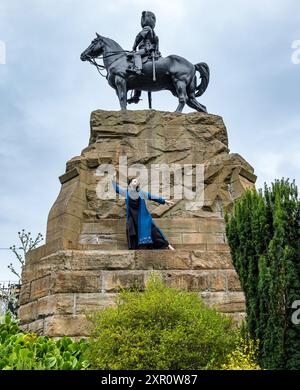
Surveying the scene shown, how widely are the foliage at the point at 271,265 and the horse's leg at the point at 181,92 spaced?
6.15m

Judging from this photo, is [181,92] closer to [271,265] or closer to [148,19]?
[148,19]

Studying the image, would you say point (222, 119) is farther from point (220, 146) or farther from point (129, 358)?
point (129, 358)

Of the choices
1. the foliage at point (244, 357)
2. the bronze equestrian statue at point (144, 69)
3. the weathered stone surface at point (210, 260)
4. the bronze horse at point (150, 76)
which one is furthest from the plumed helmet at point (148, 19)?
the foliage at point (244, 357)

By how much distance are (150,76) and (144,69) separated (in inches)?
8.5

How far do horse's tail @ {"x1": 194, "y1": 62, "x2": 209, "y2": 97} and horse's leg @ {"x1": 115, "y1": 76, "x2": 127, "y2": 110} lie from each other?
207 centimetres

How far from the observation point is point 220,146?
12.8m

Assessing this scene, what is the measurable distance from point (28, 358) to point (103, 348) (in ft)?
3.21

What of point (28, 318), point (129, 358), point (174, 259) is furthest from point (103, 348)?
point (28, 318)

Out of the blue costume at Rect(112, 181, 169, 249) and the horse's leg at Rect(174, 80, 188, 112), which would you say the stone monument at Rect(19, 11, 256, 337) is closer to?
the horse's leg at Rect(174, 80, 188, 112)

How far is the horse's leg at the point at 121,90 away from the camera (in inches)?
535

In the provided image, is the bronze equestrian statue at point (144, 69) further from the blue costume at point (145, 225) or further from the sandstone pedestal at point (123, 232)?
the blue costume at point (145, 225)

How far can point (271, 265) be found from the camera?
704 centimetres

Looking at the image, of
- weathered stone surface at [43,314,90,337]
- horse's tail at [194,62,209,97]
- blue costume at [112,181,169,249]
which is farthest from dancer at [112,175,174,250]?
horse's tail at [194,62,209,97]

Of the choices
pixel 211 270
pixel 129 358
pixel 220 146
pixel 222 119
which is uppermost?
pixel 222 119
